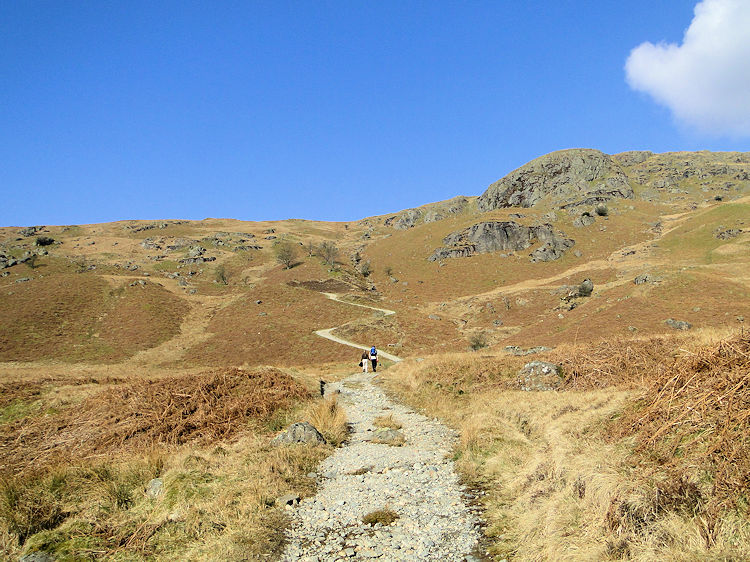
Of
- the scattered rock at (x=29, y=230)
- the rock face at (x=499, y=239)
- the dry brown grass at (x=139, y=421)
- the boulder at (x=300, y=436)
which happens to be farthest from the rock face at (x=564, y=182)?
the scattered rock at (x=29, y=230)

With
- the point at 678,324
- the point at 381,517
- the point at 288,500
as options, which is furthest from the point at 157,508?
the point at 678,324

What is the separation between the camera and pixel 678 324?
28.6 metres

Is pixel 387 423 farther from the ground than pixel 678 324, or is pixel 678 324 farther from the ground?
pixel 678 324

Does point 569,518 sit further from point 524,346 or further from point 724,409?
point 524,346

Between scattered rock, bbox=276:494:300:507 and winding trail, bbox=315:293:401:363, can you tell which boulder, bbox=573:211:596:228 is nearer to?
winding trail, bbox=315:293:401:363

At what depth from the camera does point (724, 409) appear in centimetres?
562

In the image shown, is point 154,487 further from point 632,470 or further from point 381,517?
point 632,470

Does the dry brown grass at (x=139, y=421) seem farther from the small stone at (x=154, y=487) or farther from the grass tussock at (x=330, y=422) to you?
the small stone at (x=154, y=487)

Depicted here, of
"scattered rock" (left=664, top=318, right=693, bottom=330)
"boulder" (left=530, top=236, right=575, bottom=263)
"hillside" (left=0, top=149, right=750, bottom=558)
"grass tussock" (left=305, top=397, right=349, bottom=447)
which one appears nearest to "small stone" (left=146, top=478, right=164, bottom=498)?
"hillside" (left=0, top=149, right=750, bottom=558)

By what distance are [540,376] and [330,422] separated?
30.6 feet

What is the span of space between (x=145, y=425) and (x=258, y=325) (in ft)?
158

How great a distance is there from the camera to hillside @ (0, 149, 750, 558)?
16.0 meters

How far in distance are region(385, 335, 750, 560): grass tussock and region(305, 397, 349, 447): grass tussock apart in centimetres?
401

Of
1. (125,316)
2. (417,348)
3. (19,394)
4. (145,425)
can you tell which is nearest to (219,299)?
(125,316)
